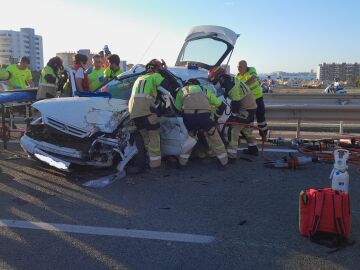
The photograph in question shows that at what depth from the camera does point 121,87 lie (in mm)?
7055

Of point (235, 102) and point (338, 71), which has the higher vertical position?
point (338, 71)

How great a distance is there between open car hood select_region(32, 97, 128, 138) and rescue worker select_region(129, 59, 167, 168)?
0.29m

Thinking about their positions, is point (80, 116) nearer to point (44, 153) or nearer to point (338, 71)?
point (44, 153)

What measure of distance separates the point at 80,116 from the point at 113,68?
3.09m

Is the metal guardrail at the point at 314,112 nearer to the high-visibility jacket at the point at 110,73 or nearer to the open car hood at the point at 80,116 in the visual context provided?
the high-visibility jacket at the point at 110,73

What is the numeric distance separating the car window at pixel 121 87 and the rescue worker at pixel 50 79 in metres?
1.30

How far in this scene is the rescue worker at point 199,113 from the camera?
6149 millimetres

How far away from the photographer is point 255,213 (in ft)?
14.7

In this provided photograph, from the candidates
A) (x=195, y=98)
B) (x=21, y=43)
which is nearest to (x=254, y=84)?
(x=195, y=98)

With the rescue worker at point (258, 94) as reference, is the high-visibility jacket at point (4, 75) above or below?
above

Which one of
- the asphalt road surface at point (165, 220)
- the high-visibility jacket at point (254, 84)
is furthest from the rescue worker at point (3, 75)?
the high-visibility jacket at point (254, 84)

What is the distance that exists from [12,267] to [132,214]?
1.49 metres

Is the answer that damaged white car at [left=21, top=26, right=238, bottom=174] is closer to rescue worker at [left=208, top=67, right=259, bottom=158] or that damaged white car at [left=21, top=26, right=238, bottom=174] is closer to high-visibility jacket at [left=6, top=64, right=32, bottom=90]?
rescue worker at [left=208, top=67, right=259, bottom=158]

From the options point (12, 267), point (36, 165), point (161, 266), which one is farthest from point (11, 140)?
point (161, 266)
